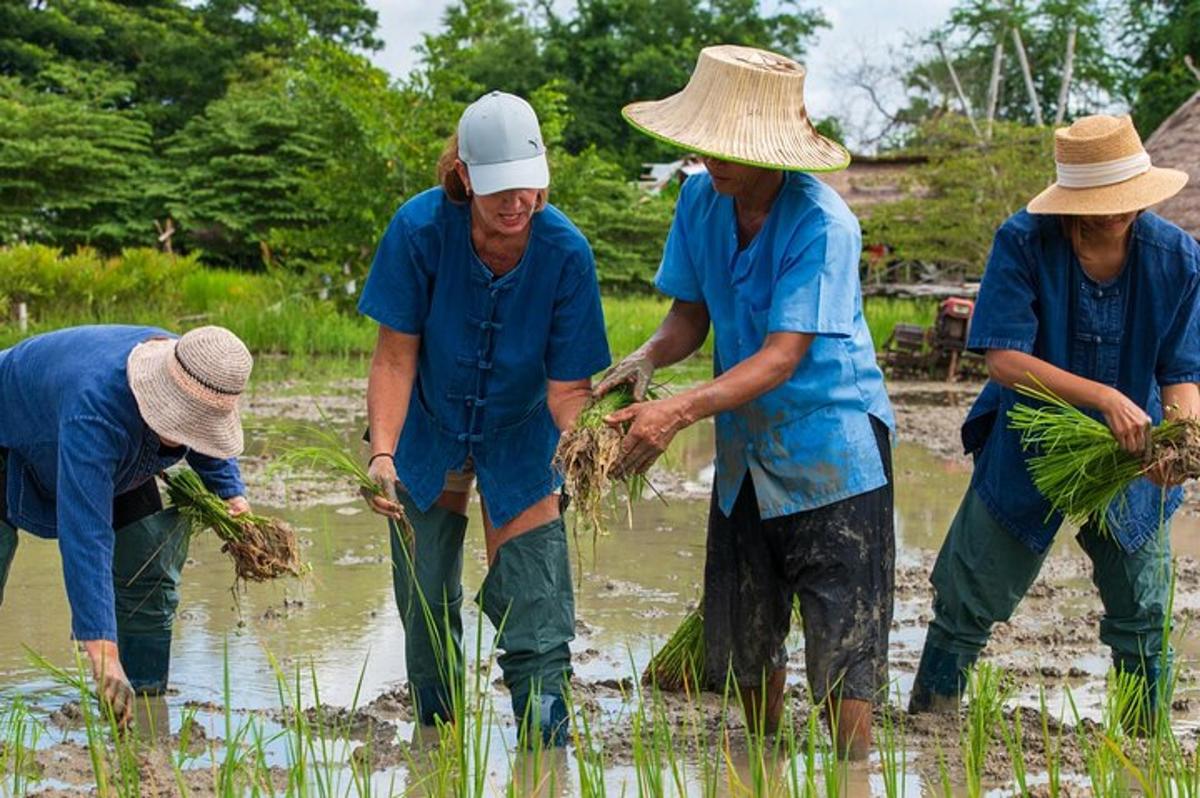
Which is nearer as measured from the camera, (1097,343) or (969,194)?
(1097,343)

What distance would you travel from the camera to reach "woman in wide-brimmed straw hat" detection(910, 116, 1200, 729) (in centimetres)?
377

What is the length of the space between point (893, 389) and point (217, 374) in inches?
435

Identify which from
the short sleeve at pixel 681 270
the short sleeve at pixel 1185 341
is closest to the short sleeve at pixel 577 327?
the short sleeve at pixel 681 270

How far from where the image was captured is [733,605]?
12.9ft

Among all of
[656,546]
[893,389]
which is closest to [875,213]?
[893,389]

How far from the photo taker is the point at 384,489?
3.66 meters

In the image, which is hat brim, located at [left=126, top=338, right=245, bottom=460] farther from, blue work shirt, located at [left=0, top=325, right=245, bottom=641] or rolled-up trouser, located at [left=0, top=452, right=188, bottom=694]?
rolled-up trouser, located at [left=0, top=452, right=188, bottom=694]

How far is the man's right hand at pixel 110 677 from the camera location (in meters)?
3.28

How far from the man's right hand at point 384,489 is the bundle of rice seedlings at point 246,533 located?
18.6 inches

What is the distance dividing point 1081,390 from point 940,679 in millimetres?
889

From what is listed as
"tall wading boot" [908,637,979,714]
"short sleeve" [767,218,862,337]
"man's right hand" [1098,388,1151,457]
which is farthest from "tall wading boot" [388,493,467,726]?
"man's right hand" [1098,388,1151,457]

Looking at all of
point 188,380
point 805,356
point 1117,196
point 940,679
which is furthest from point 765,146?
point 940,679

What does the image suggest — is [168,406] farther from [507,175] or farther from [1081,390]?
[1081,390]

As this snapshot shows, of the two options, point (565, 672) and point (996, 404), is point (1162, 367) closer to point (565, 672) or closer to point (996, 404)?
point (996, 404)
